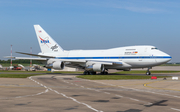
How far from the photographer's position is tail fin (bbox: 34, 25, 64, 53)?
6006cm

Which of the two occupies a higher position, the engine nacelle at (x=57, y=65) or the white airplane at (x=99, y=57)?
the white airplane at (x=99, y=57)

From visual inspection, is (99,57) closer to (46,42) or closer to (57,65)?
(57,65)

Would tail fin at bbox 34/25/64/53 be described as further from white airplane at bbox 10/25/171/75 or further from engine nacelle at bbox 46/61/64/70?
engine nacelle at bbox 46/61/64/70

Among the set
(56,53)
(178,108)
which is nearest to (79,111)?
(178,108)

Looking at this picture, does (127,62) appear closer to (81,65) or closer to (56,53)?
(81,65)

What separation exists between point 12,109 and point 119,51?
41.7 metres

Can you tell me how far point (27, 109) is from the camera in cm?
1202

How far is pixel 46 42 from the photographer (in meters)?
60.6

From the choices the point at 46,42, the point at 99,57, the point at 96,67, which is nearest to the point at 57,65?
the point at 96,67

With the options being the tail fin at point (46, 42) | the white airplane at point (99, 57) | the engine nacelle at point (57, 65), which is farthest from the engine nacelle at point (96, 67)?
the tail fin at point (46, 42)

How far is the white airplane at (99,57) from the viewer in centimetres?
4934

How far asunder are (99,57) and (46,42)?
1575 cm

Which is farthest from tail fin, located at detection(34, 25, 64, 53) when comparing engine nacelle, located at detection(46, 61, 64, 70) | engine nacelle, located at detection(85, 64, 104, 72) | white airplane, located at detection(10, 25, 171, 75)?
engine nacelle, located at detection(85, 64, 104, 72)

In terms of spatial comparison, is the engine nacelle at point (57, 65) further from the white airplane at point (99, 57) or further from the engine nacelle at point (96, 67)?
the engine nacelle at point (96, 67)
